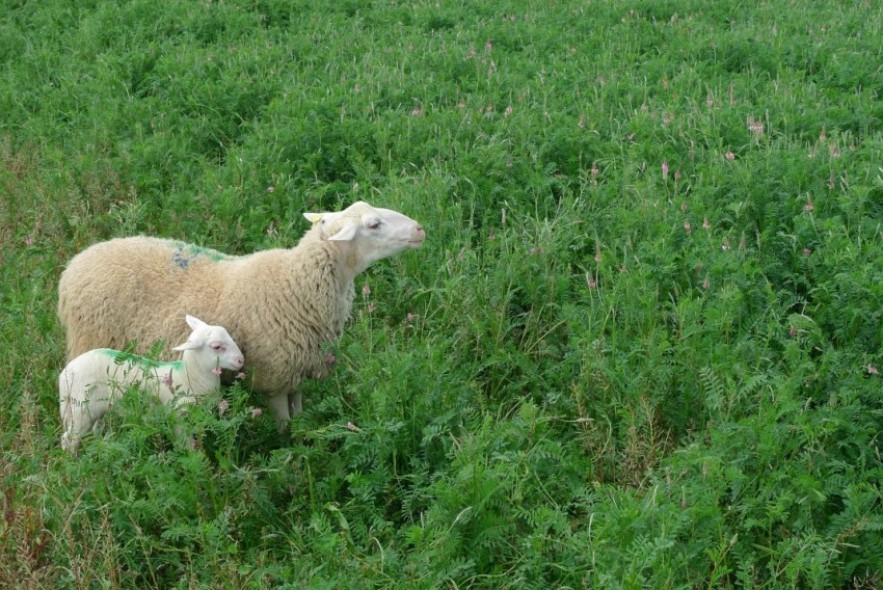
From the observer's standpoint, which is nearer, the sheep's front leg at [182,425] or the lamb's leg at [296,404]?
the sheep's front leg at [182,425]

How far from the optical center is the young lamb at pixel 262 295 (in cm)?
502

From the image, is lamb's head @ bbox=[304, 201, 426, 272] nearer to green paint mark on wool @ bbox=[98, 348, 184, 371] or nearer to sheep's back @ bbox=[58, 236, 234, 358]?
sheep's back @ bbox=[58, 236, 234, 358]

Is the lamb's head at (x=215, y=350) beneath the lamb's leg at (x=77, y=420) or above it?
above

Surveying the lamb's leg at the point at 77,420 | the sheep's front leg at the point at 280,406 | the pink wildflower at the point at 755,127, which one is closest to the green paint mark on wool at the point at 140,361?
the lamb's leg at the point at 77,420

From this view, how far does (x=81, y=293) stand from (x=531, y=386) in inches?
92.2

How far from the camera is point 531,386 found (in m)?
5.02

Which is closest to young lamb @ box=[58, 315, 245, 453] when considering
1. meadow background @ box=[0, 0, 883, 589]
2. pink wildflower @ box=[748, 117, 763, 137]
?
meadow background @ box=[0, 0, 883, 589]

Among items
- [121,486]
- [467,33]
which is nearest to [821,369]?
[121,486]

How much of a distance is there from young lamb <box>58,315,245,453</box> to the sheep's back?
43 cm

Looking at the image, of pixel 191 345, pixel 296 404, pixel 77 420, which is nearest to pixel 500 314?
pixel 296 404

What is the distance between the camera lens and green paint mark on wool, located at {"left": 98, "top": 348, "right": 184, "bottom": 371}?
14.7 feet

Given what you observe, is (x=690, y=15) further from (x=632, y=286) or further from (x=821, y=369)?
(x=821, y=369)

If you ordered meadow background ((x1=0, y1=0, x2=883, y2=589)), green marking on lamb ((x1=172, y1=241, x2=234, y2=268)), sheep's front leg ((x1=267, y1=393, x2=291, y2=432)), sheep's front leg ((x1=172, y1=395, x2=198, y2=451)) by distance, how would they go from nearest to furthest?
meadow background ((x1=0, y1=0, x2=883, y2=589)), sheep's front leg ((x1=172, y1=395, x2=198, y2=451)), sheep's front leg ((x1=267, y1=393, x2=291, y2=432)), green marking on lamb ((x1=172, y1=241, x2=234, y2=268))

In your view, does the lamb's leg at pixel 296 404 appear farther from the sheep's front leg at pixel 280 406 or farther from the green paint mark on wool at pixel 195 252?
the green paint mark on wool at pixel 195 252
